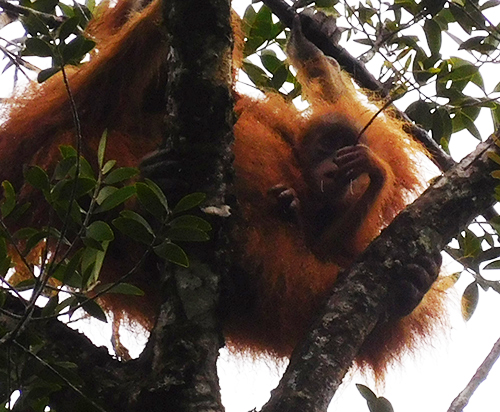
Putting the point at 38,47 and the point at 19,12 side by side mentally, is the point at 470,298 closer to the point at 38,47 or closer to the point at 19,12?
the point at 38,47

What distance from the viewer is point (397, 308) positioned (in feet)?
7.50

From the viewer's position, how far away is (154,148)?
2.59m

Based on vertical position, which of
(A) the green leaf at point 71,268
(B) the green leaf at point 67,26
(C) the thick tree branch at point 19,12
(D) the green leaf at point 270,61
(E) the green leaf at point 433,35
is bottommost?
(C) the thick tree branch at point 19,12

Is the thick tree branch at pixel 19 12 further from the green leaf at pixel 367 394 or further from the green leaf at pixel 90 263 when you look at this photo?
the green leaf at pixel 367 394

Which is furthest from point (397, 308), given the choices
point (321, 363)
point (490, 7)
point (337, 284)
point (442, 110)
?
point (490, 7)

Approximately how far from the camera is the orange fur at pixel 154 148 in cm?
249

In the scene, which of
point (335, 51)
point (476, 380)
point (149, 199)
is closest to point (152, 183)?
point (149, 199)

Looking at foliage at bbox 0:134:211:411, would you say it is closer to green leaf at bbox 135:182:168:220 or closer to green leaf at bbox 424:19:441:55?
green leaf at bbox 135:182:168:220

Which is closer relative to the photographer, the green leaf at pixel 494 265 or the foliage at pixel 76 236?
the foliage at pixel 76 236

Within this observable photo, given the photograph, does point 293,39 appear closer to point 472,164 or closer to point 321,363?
point 472,164

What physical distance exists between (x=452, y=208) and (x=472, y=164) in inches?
6.4

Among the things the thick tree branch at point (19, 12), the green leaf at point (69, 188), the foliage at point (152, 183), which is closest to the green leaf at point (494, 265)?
the foliage at point (152, 183)

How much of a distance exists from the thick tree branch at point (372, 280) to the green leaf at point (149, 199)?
518 mm

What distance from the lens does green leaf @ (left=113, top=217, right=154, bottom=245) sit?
1.69 metres
